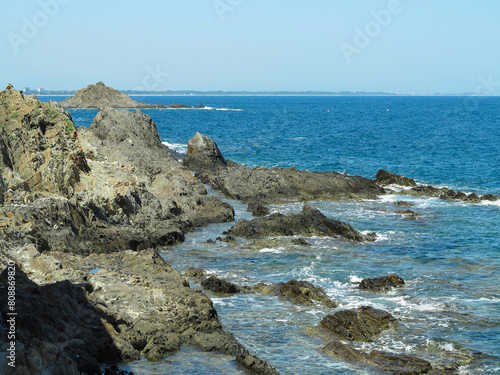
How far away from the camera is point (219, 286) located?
61.9 feet

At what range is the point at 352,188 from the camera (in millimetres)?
39031

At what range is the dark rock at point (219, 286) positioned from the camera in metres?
18.8

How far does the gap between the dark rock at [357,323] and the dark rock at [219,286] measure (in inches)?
160

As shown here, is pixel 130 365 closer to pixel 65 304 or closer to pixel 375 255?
pixel 65 304

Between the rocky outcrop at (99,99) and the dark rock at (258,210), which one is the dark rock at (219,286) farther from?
the rocky outcrop at (99,99)

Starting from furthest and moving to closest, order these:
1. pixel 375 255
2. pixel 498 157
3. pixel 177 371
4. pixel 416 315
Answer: pixel 498 157 < pixel 375 255 < pixel 416 315 < pixel 177 371

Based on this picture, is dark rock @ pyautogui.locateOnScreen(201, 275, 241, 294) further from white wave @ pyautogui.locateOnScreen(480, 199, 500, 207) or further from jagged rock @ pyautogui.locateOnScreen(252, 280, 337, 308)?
white wave @ pyautogui.locateOnScreen(480, 199, 500, 207)

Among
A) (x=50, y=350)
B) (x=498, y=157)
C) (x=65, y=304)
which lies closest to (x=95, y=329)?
(x=65, y=304)

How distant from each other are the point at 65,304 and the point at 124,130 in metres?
33.5

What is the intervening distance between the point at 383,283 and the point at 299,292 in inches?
146

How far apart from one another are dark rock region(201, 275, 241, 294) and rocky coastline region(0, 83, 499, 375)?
50mm

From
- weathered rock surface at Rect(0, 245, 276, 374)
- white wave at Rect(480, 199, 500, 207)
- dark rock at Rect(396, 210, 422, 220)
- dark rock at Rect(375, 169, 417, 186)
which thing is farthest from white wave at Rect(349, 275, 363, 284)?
dark rock at Rect(375, 169, 417, 186)

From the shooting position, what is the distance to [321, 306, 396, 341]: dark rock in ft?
50.2

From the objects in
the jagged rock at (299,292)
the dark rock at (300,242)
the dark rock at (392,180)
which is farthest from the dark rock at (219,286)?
the dark rock at (392,180)
